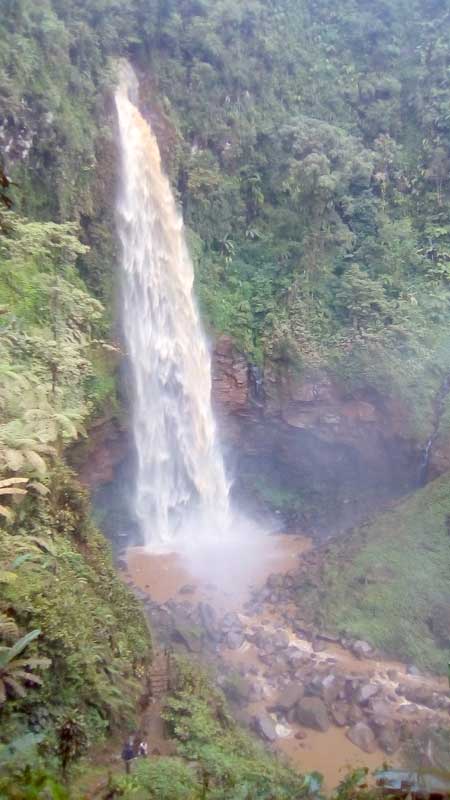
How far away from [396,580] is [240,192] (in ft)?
36.2

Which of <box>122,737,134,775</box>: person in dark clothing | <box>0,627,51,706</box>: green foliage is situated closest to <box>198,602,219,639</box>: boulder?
<box>122,737,134,775</box>: person in dark clothing

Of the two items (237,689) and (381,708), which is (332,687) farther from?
(237,689)

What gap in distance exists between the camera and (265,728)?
30.0 ft

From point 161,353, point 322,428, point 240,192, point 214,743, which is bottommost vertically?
point 214,743

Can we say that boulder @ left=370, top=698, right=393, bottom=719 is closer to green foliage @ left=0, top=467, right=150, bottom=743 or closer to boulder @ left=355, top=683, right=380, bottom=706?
boulder @ left=355, top=683, right=380, bottom=706

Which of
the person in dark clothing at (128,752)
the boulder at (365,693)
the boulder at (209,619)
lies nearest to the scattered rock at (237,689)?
the boulder at (209,619)

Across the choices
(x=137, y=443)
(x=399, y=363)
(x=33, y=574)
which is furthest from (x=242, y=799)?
(x=399, y=363)

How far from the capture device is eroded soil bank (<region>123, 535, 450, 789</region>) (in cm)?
916

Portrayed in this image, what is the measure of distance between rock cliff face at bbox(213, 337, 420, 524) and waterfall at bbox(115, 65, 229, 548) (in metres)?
0.75

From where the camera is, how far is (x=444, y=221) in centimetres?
1723

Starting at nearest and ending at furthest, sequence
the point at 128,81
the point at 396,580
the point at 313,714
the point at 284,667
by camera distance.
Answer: the point at 313,714, the point at 284,667, the point at 396,580, the point at 128,81

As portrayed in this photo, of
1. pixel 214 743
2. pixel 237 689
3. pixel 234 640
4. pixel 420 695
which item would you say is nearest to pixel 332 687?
pixel 420 695

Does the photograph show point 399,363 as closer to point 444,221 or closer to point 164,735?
point 444,221

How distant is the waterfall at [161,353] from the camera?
1438 centimetres
